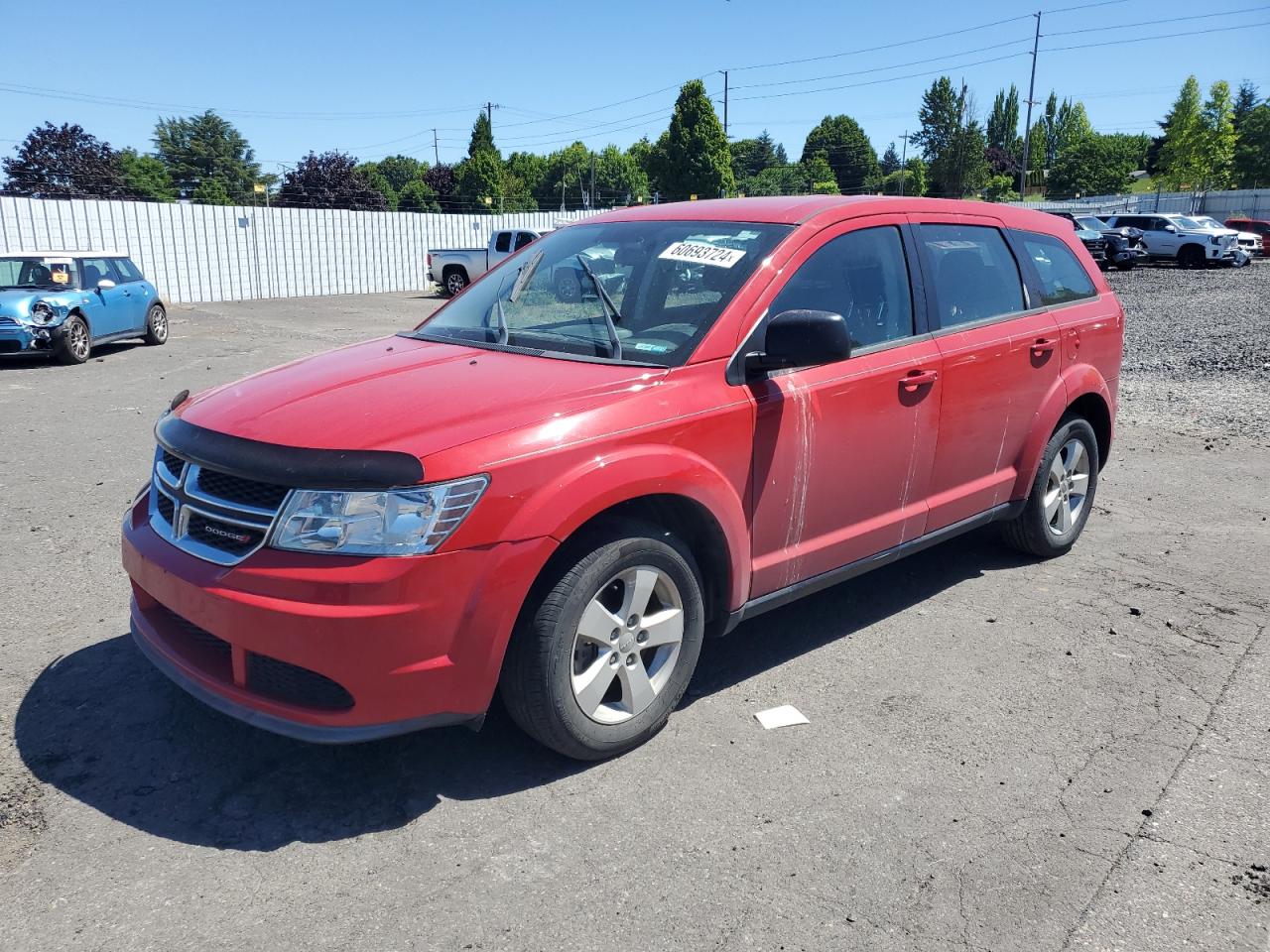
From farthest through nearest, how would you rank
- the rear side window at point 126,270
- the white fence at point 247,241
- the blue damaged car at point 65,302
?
the white fence at point 247,241, the rear side window at point 126,270, the blue damaged car at point 65,302

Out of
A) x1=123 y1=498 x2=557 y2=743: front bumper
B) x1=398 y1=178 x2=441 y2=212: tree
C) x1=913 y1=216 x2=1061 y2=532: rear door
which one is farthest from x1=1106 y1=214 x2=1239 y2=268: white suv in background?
x1=398 y1=178 x2=441 y2=212: tree

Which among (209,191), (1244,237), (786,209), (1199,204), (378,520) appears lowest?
(378,520)

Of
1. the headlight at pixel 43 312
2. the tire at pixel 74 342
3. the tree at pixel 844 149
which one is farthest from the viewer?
the tree at pixel 844 149

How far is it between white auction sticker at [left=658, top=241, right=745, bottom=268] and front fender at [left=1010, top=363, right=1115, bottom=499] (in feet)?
6.92

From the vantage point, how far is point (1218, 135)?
241ft

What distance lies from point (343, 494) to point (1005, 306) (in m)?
3.56

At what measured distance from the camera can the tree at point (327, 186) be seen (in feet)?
201

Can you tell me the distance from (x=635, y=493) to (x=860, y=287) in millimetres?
1636

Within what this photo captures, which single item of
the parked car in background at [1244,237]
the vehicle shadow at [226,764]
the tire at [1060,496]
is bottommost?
the vehicle shadow at [226,764]

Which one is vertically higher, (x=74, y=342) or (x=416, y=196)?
(x=416, y=196)

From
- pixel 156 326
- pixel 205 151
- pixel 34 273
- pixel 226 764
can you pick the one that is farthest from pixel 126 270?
pixel 205 151

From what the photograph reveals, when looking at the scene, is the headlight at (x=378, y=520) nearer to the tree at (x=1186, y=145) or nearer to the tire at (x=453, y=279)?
the tire at (x=453, y=279)

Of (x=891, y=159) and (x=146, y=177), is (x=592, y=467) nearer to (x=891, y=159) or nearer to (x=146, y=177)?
(x=146, y=177)

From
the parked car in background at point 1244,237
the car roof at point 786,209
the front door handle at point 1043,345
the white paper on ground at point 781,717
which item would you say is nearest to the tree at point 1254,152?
the parked car in background at point 1244,237
